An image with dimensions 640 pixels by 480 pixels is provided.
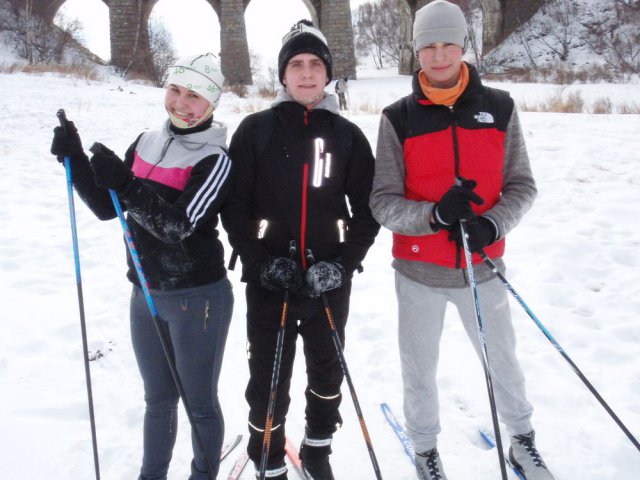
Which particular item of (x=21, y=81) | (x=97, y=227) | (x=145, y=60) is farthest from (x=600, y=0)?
(x=97, y=227)

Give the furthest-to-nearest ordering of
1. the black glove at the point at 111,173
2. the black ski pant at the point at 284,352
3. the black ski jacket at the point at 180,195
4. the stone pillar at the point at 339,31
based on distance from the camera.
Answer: the stone pillar at the point at 339,31, the black ski pant at the point at 284,352, the black ski jacket at the point at 180,195, the black glove at the point at 111,173

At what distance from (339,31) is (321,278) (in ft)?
60.1

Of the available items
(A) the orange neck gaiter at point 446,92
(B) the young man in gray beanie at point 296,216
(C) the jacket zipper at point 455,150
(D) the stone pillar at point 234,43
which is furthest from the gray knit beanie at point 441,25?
Answer: (D) the stone pillar at point 234,43

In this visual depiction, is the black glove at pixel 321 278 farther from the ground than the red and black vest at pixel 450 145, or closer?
closer

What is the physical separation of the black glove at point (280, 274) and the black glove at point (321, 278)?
1.5 inches

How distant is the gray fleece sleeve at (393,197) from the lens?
5.83 feet

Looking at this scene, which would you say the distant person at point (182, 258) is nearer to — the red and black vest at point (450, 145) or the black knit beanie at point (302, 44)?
the black knit beanie at point (302, 44)

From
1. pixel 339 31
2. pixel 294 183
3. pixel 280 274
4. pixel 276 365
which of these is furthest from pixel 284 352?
pixel 339 31

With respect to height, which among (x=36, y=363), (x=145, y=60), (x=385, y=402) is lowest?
(x=385, y=402)

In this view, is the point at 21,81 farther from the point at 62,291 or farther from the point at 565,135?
the point at 565,135

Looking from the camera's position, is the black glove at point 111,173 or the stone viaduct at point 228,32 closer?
the black glove at point 111,173

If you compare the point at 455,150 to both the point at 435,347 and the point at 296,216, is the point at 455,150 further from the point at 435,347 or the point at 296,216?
the point at 435,347

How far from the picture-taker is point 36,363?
9.04 feet

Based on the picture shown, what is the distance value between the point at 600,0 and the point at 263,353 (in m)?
26.9
